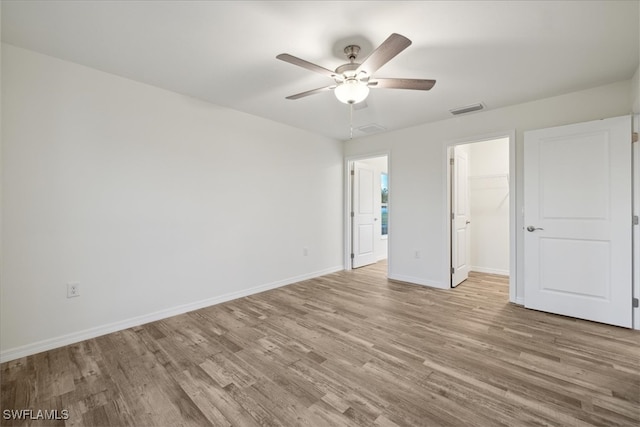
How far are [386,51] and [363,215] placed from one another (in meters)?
3.95

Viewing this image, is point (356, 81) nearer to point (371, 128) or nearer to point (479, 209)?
point (371, 128)

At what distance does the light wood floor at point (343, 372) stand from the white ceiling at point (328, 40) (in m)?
2.45

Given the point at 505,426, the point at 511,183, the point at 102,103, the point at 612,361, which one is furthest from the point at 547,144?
the point at 102,103

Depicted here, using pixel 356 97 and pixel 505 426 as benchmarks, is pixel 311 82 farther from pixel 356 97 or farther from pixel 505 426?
pixel 505 426

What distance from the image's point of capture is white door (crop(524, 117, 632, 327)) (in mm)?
2684

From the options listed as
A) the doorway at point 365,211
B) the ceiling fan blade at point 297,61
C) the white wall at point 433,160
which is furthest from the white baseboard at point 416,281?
the ceiling fan blade at point 297,61

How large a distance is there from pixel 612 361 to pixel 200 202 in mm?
4045

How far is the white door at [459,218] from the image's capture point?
13.2 ft

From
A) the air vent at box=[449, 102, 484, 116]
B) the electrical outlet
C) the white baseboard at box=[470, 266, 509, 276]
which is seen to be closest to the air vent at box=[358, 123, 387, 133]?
the air vent at box=[449, 102, 484, 116]

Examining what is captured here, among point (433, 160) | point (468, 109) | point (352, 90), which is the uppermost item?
point (468, 109)

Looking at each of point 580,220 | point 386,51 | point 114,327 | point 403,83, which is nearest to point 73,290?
point 114,327

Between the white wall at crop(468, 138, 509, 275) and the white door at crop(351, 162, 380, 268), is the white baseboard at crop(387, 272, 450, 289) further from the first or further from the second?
the white wall at crop(468, 138, 509, 275)

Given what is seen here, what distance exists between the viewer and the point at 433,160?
4.07 m

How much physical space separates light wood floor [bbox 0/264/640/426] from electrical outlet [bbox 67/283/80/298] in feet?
1.44
